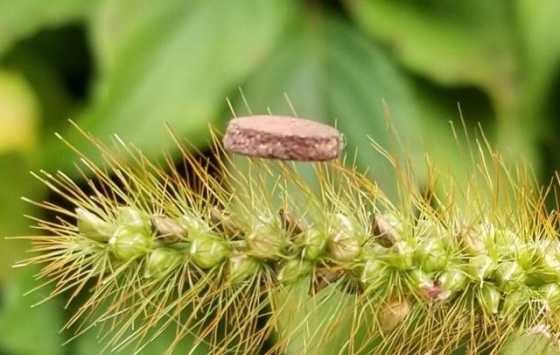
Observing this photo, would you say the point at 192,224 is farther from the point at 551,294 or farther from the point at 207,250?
the point at 551,294

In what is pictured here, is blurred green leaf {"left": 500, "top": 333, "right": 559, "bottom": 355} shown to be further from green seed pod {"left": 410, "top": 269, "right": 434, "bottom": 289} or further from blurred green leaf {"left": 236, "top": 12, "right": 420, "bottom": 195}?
blurred green leaf {"left": 236, "top": 12, "right": 420, "bottom": 195}

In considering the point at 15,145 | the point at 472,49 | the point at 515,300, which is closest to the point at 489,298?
the point at 515,300

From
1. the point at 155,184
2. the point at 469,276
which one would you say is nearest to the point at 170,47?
the point at 155,184

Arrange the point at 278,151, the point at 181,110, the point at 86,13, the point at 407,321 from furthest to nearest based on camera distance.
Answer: the point at 86,13 → the point at 181,110 → the point at 407,321 → the point at 278,151

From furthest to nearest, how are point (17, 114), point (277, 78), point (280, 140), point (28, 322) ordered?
point (17, 114)
point (277, 78)
point (28, 322)
point (280, 140)

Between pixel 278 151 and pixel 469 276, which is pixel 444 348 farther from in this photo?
pixel 278 151

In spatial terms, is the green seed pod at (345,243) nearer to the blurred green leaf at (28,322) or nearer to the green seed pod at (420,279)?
the green seed pod at (420,279)

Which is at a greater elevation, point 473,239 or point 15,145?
point 473,239
